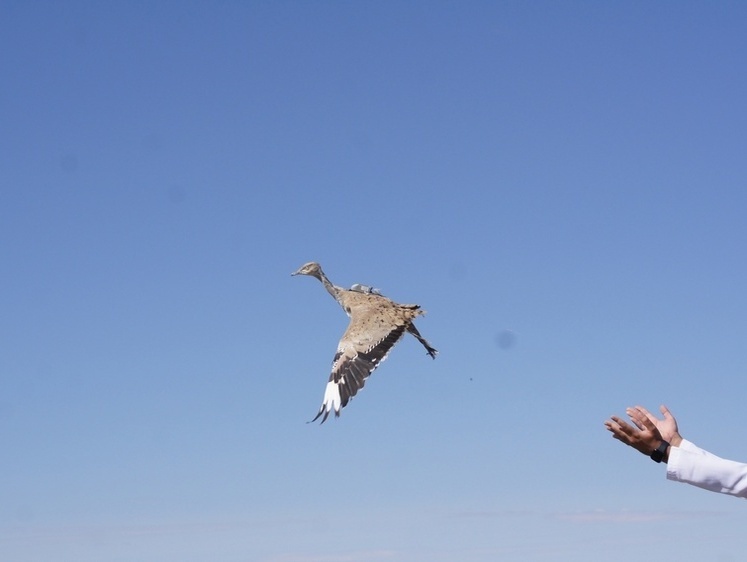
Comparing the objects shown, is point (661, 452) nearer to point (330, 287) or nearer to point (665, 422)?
point (665, 422)

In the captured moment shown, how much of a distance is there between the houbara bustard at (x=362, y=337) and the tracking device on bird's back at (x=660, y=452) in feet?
67.9

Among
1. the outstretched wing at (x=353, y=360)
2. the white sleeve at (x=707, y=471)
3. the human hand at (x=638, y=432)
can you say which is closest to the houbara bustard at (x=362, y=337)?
the outstretched wing at (x=353, y=360)

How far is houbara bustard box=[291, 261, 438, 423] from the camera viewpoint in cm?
2802

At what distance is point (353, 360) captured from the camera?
28.7 metres

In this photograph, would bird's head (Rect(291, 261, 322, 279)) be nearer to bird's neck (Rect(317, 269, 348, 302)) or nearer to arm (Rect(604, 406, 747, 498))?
bird's neck (Rect(317, 269, 348, 302))

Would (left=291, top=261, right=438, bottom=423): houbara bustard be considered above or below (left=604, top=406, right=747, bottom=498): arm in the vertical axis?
above

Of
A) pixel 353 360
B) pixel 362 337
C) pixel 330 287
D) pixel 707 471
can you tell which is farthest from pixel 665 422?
pixel 330 287

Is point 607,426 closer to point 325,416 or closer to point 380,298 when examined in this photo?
point 325,416

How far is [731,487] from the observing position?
19.7ft

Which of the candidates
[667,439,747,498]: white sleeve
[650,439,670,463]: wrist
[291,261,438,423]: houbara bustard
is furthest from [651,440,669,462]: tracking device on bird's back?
[291,261,438,423]: houbara bustard

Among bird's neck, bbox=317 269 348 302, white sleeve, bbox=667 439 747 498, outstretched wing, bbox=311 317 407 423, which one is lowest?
white sleeve, bbox=667 439 747 498

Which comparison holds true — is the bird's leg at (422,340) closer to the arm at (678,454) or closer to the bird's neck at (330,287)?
the bird's neck at (330,287)

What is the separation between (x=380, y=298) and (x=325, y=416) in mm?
6512

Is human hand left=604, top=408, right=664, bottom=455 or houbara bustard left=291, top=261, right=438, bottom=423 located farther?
houbara bustard left=291, top=261, right=438, bottom=423
